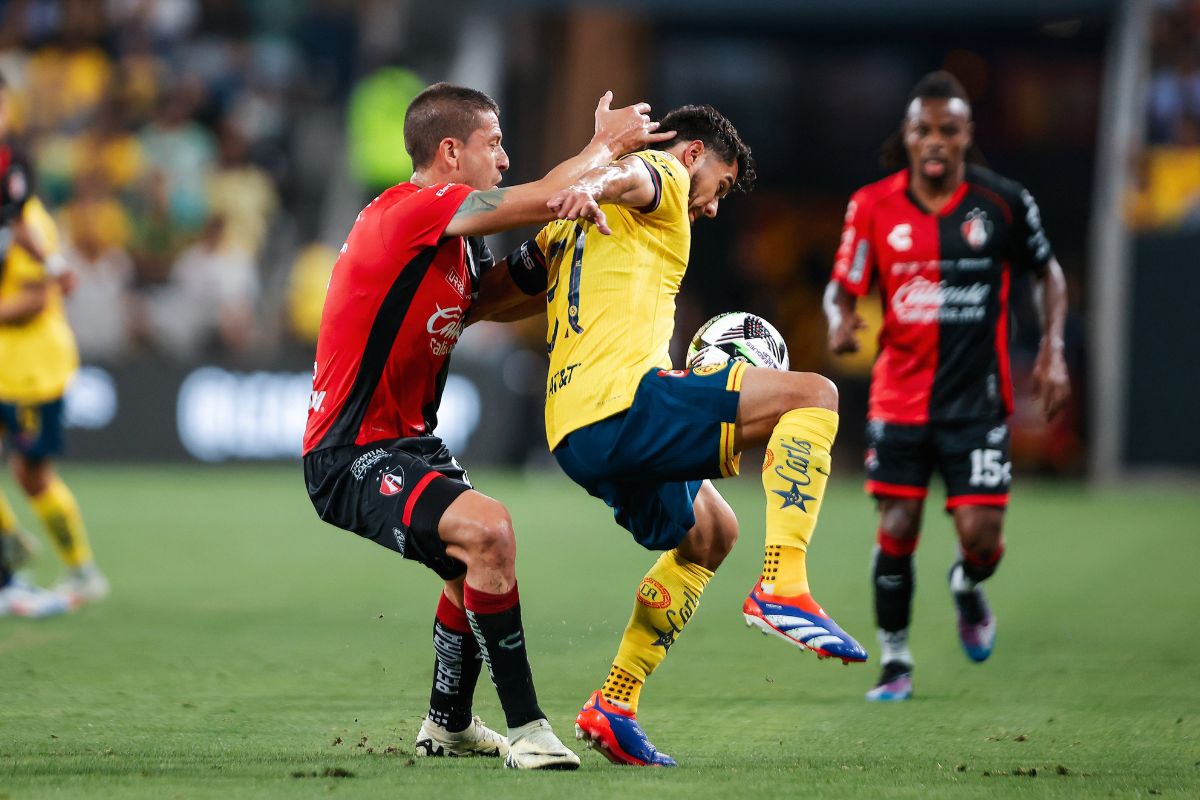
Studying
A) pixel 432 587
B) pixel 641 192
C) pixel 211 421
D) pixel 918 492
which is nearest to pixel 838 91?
pixel 211 421

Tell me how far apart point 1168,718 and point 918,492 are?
4.68 ft

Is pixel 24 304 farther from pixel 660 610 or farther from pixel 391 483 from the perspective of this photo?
pixel 660 610

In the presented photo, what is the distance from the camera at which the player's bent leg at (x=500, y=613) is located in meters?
4.79

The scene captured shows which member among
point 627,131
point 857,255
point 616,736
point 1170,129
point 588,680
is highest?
point 1170,129

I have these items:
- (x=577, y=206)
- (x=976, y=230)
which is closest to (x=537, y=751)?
(x=577, y=206)

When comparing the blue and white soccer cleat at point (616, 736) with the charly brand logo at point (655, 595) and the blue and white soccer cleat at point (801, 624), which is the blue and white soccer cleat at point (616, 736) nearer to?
the charly brand logo at point (655, 595)

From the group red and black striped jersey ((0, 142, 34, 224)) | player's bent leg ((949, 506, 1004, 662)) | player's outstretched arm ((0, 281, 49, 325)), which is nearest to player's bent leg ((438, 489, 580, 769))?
player's bent leg ((949, 506, 1004, 662))

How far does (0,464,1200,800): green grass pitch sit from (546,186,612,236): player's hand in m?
1.59

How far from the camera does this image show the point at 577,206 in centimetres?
464

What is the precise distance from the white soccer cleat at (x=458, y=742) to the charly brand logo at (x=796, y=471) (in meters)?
1.26

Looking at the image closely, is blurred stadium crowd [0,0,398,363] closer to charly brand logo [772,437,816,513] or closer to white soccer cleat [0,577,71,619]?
white soccer cleat [0,577,71,619]

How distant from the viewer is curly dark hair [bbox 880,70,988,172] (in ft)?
22.3

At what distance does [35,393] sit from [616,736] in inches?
198

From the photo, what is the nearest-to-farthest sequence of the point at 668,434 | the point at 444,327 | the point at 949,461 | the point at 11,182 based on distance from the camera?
1. the point at 668,434
2. the point at 444,327
3. the point at 949,461
4. the point at 11,182
